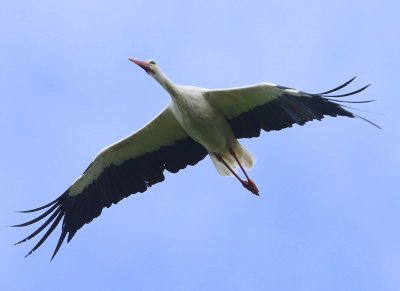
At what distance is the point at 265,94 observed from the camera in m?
13.7

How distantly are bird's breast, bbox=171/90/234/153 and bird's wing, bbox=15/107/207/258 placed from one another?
0.57 m

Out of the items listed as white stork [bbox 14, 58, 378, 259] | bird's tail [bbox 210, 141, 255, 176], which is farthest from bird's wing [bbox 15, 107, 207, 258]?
bird's tail [bbox 210, 141, 255, 176]

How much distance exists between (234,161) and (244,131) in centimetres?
44

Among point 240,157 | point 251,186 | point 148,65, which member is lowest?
point 251,186

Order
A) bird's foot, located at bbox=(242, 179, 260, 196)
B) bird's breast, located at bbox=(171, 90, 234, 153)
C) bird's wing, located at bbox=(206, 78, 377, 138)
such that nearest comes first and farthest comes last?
bird's wing, located at bbox=(206, 78, 377, 138), bird's breast, located at bbox=(171, 90, 234, 153), bird's foot, located at bbox=(242, 179, 260, 196)

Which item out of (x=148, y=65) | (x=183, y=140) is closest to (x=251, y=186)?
(x=183, y=140)

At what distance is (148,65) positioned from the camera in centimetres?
1400

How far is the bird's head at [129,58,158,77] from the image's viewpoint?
1399cm

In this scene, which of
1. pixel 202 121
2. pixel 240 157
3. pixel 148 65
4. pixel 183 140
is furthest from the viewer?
pixel 183 140

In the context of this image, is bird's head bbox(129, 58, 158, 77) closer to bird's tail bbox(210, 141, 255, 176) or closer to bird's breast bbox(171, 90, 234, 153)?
bird's breast bbox(171, 90, 234, 153)

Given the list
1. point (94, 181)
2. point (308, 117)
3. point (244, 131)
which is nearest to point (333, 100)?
point (308, 117)

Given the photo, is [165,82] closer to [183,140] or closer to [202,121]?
[202,121]

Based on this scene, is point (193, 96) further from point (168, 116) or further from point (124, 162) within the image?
point (124, 162)

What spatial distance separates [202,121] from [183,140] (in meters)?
0.86
